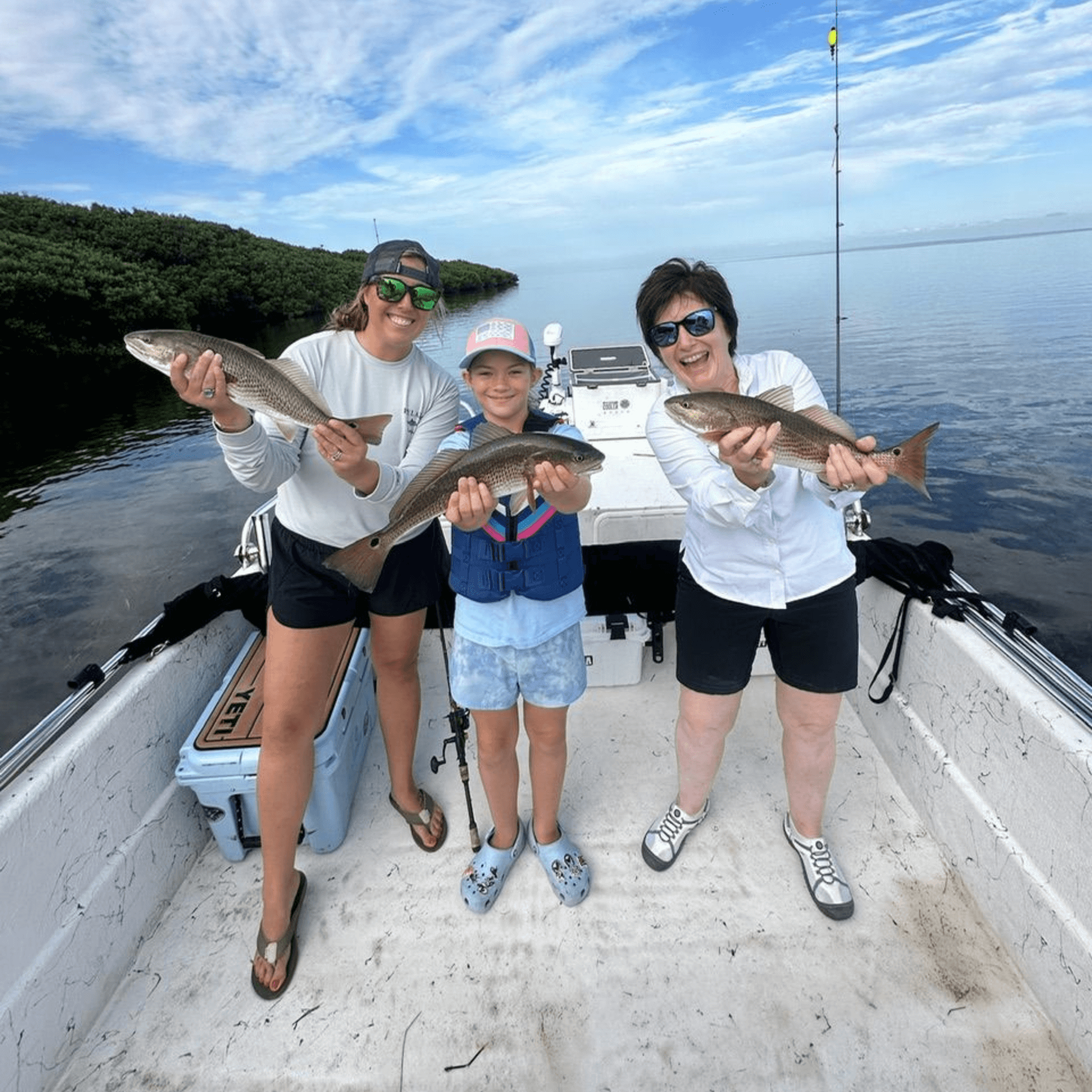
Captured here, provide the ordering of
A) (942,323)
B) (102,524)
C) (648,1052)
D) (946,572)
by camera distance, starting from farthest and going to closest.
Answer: (942,323)
(102,524)
(946,572)
(648,1052)

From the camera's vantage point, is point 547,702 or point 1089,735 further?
point 547,702

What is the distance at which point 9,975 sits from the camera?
242cm

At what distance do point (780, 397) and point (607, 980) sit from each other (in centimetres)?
282

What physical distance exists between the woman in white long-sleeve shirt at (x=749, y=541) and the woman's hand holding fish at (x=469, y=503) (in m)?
0.89

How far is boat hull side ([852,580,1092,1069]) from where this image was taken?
249cm

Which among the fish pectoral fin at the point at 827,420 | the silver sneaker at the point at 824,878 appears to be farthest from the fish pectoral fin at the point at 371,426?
the silver sneaker at the point at 824,878

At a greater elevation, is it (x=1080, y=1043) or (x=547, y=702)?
(x=547, y=702)

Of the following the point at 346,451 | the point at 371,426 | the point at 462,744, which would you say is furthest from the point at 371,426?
the point at 462,744

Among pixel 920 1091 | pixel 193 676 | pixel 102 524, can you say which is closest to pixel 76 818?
pixel 193 676

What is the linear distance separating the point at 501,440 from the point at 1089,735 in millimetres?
2689

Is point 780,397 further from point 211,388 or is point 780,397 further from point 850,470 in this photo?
point 211,388

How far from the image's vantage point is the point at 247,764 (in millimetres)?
3373

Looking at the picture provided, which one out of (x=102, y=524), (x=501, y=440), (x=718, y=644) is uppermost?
(x=501, y=440)

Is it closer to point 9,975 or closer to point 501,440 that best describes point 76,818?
point 9,975
